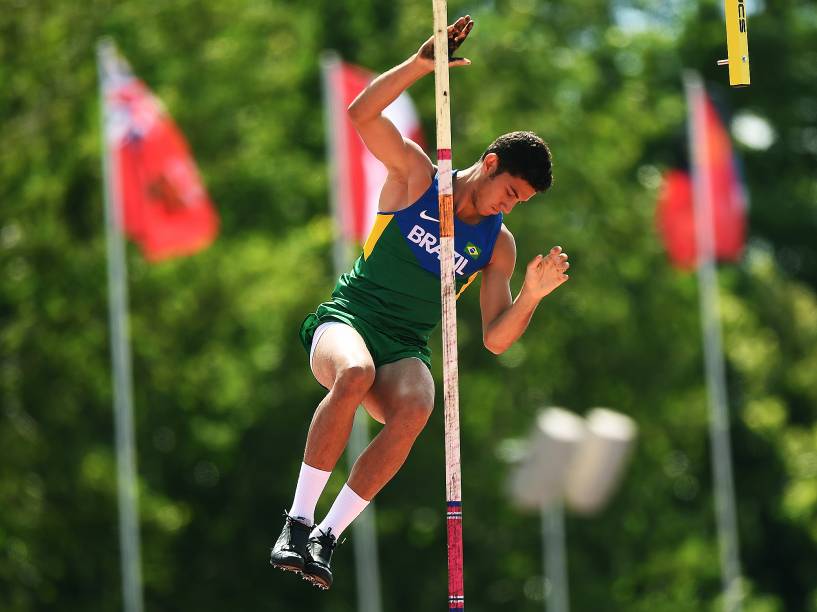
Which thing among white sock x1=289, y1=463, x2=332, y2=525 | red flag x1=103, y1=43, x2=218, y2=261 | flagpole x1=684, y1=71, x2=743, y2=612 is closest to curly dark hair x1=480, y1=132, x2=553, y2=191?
white sock x1=289, y1=463, x2=332, y2=525

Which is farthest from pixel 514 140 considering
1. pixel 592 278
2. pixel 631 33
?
pixel 631 33

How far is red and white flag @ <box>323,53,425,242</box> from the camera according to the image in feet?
65.9

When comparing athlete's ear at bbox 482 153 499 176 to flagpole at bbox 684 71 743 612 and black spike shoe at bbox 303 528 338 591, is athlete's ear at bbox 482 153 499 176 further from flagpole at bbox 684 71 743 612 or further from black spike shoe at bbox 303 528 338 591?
flagpole at bbox 684 71 743 612

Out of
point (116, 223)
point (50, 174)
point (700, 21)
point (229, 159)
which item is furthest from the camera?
point (700, 21)

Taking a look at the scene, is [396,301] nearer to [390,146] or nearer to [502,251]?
[502,251]

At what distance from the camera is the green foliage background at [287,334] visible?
974 inches

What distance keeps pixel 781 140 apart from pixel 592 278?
33.9 ft

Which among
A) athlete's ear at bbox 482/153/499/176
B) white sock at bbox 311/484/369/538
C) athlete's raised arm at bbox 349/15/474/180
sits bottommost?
white sock at bbox 311/484/369/538

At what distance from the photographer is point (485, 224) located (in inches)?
310

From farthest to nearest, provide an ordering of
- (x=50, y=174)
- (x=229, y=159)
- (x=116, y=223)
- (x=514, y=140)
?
1. (x=229, y=159)
2. (x=50, y=174)
3. (x=116, y=223)
4. (x=514, y=140)

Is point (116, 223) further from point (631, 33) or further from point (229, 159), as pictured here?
point (631, 33)

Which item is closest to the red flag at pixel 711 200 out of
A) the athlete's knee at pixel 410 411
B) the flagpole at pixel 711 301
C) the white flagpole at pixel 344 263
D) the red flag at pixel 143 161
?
the flagpole at pixel 711 301

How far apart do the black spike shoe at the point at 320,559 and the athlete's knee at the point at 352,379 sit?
0.64 meters

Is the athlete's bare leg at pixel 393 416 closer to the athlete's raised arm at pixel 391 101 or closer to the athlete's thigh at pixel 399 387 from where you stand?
the athlete's thigh at pixel 399 387
